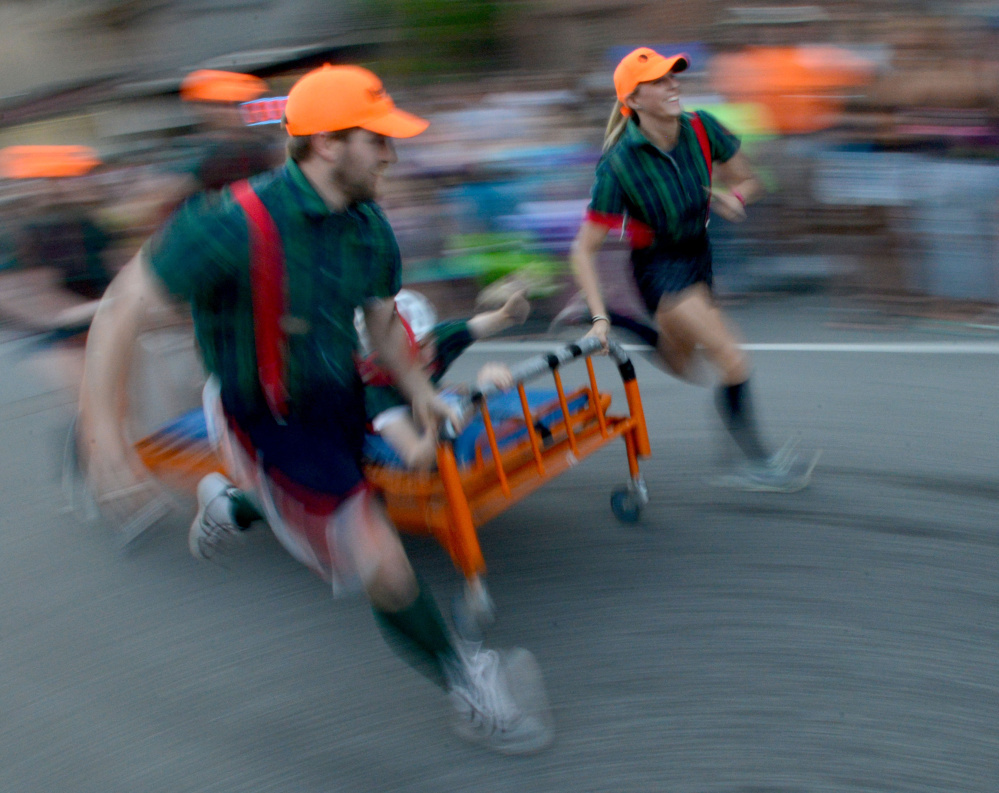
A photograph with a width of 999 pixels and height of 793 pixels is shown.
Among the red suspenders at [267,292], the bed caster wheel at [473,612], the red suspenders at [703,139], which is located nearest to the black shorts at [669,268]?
the red suspenders at [703,139]

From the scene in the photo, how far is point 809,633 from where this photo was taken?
3.53 meters

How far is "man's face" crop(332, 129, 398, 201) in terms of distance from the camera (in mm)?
2705

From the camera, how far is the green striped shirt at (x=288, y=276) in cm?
263

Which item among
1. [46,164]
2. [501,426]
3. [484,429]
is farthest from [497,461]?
[46,164]

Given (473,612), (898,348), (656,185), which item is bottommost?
(898,348)

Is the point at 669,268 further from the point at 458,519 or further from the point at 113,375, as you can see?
the point at 113,375

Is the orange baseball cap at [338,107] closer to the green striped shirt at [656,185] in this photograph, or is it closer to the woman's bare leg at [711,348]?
the green striped shirt at [656,185]

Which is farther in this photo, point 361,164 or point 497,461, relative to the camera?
point 497,461

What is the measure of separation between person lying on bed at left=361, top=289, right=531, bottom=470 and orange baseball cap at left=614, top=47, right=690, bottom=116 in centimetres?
99

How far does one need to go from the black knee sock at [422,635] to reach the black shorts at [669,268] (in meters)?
1.96

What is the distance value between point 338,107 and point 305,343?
0.60 meters

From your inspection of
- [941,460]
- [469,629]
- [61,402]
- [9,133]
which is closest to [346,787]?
[469,629]

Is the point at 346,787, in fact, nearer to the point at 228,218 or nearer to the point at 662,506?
the point at 228,218

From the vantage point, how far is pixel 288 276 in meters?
2.70
